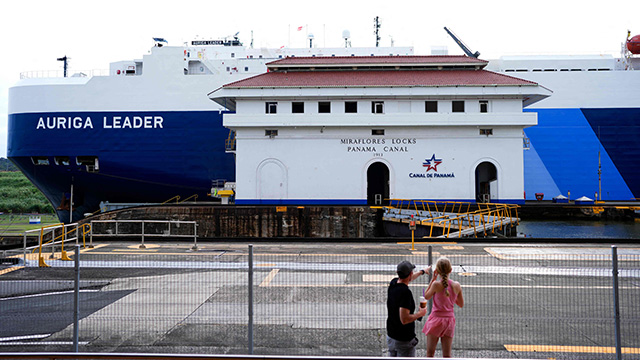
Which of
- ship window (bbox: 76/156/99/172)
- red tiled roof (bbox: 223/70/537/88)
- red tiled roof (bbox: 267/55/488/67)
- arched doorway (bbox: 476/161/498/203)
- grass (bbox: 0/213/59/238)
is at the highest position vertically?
red tiled roof (bbox: 267/55/488/67)

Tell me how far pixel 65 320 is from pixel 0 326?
3.34ft

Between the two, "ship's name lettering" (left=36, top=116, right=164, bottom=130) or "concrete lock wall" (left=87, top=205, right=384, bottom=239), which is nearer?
"concrete lock wall" (left=87, top=205, right=384, bottom=239)

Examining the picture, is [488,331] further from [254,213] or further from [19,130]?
[19,130]

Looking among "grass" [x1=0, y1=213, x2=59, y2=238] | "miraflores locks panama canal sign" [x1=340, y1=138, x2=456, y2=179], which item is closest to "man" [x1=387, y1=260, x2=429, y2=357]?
"miraflores locks panama canal sign" [x1=340, y1=138, x2=456, y2=179]

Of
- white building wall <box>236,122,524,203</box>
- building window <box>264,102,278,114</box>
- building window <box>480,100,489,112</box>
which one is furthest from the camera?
building window <box>264,102,278,114</box>

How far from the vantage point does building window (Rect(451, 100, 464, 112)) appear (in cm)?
2608

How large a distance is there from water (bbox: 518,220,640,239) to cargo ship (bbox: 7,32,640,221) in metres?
2.88

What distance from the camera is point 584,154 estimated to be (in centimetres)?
3203

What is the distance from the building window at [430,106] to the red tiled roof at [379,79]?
1.22 metres

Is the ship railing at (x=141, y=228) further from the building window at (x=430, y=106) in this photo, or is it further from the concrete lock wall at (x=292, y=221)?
the building window at (x=430, y=106)

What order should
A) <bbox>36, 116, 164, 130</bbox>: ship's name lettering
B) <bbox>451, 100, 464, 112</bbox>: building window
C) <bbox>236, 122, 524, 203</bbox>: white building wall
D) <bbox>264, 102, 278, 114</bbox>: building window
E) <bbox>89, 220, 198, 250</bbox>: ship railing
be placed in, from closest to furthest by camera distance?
<bbox>89, 220, 198, 250</bbox>: ship railing < <bbox>236, 122, 524, 203</bbox>: white building wall < <bbox>451, 100, 464, 112</bbox>: building window < <bbox>264, 102, 278, 114</bbox>: building window < <bbox>36, 116, 164, 130</bbox>: ship's name lettering

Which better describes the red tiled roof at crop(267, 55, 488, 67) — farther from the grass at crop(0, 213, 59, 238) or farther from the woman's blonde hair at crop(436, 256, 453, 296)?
the grass at crop(0, 213, 59, 238)

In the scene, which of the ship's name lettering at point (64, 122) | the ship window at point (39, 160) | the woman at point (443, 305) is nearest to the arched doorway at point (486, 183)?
the woman at point (443, 305)

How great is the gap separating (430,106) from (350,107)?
201 inches
